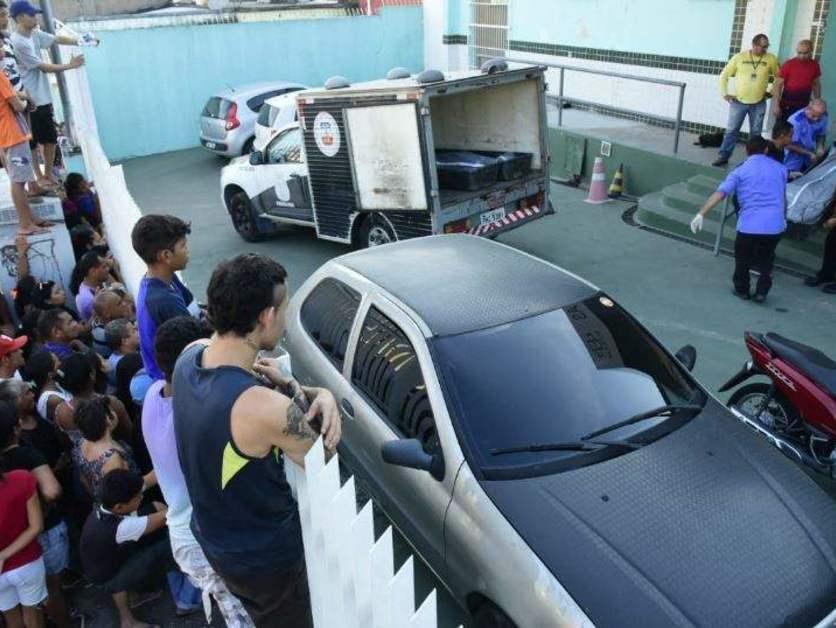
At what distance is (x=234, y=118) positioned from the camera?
1415cm

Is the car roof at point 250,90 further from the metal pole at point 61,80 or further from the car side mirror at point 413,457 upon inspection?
the car side mirror at point 413,457

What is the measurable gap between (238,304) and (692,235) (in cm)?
810

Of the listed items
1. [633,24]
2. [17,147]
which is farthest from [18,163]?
[633,24]

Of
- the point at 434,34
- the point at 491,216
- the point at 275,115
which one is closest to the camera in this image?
the point at 491,216

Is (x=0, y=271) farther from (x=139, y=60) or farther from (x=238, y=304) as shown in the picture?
(x=139, y=60)

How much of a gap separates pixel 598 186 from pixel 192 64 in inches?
413

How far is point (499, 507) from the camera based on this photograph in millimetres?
3029

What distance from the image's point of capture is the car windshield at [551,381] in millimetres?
3324

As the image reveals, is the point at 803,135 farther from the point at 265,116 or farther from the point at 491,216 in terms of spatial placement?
the point at 265,116

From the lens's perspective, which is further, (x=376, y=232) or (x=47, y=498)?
(x=376, y=232)

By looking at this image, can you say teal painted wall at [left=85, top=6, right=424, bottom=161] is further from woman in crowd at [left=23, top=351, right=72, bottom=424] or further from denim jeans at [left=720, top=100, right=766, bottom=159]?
woman in crowd at [left=23, top=351, right=72, bottom=424]

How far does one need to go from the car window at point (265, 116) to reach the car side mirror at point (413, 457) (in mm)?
11228

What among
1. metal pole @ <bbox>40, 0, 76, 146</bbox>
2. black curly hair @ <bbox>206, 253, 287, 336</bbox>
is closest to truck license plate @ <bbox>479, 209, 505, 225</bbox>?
black curly hair @ <bbox>206, 253, 287, 336</bbox>

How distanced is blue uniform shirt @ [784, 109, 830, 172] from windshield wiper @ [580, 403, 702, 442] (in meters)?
5.95
